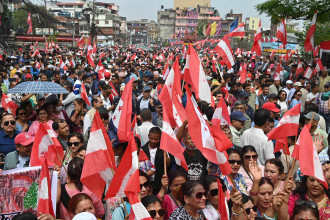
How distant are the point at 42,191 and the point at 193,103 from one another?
1.78 m

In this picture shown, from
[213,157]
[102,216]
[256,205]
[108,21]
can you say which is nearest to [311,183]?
[256,205]

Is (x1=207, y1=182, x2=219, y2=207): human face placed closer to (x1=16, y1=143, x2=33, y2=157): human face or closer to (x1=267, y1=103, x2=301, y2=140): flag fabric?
(x1=267, y1=103, x2=301, y2=140): flag fabric

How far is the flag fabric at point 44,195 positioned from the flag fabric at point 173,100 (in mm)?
1918

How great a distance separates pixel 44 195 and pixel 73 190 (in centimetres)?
50

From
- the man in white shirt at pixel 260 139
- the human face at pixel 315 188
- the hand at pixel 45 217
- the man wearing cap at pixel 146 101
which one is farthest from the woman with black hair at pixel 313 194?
the man wearing cap at pixel 146 101

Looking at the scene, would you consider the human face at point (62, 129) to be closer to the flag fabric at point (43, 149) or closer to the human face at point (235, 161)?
the flag fabric at point (43, 149)

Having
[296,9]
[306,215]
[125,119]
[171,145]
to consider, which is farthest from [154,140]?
[296,9]

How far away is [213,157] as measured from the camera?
4.01 metres

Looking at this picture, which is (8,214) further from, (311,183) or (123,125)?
(311,183)

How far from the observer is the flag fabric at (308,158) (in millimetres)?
3635

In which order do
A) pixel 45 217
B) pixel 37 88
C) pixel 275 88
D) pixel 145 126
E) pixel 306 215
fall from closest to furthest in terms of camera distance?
pixel 45 217 < pixel 306 215 < pixel 145 126 < pixel 37 88 < pixel 275 88

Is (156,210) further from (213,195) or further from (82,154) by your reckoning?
(82,154)

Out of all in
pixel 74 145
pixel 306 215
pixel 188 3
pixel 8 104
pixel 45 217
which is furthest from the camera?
pixel 188 3

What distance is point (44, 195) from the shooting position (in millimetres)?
3457
